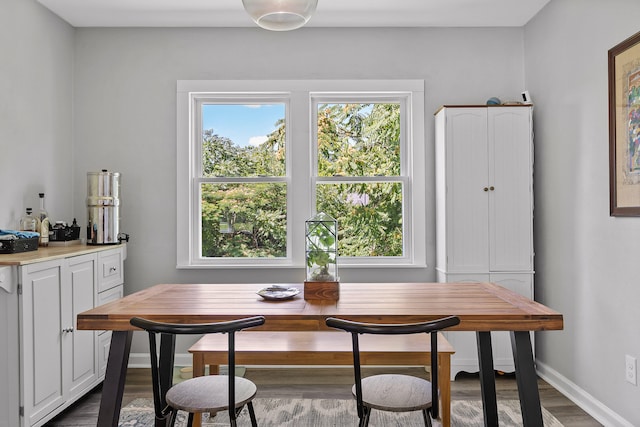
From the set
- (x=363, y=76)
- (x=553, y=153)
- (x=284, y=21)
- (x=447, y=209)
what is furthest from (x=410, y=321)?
(x=363, y=76)

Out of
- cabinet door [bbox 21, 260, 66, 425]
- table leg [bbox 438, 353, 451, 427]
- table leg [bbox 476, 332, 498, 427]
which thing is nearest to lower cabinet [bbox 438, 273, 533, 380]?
table leg [bbox 438, 353, 451, 427]

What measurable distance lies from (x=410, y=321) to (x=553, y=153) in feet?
7.27

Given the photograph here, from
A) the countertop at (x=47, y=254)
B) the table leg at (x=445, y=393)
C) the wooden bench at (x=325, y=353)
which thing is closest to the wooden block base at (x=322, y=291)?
the wooden bench at (x=325, y=353)

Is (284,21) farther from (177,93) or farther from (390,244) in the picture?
(390,244)

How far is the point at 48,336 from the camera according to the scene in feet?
8.98

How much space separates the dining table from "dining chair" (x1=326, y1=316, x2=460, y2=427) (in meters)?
0.14

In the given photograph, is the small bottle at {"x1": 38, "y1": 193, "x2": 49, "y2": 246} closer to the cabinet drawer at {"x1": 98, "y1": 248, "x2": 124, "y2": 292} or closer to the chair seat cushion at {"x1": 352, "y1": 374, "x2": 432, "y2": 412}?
the cabinet drawer at {"x1": 98, "y1": 248, "x2": 124, "y2": 292}

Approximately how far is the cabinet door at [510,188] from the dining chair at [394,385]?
6.25 ft

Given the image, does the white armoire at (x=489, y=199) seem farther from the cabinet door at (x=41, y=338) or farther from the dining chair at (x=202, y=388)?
the cabinet door at (x=41, y=338)

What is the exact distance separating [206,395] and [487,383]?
1.28 metres

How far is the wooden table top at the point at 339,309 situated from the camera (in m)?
1.84

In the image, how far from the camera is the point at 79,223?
3957 millimetres

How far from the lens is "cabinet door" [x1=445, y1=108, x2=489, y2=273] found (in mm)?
3586

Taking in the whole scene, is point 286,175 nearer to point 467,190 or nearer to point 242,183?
point 242,183
